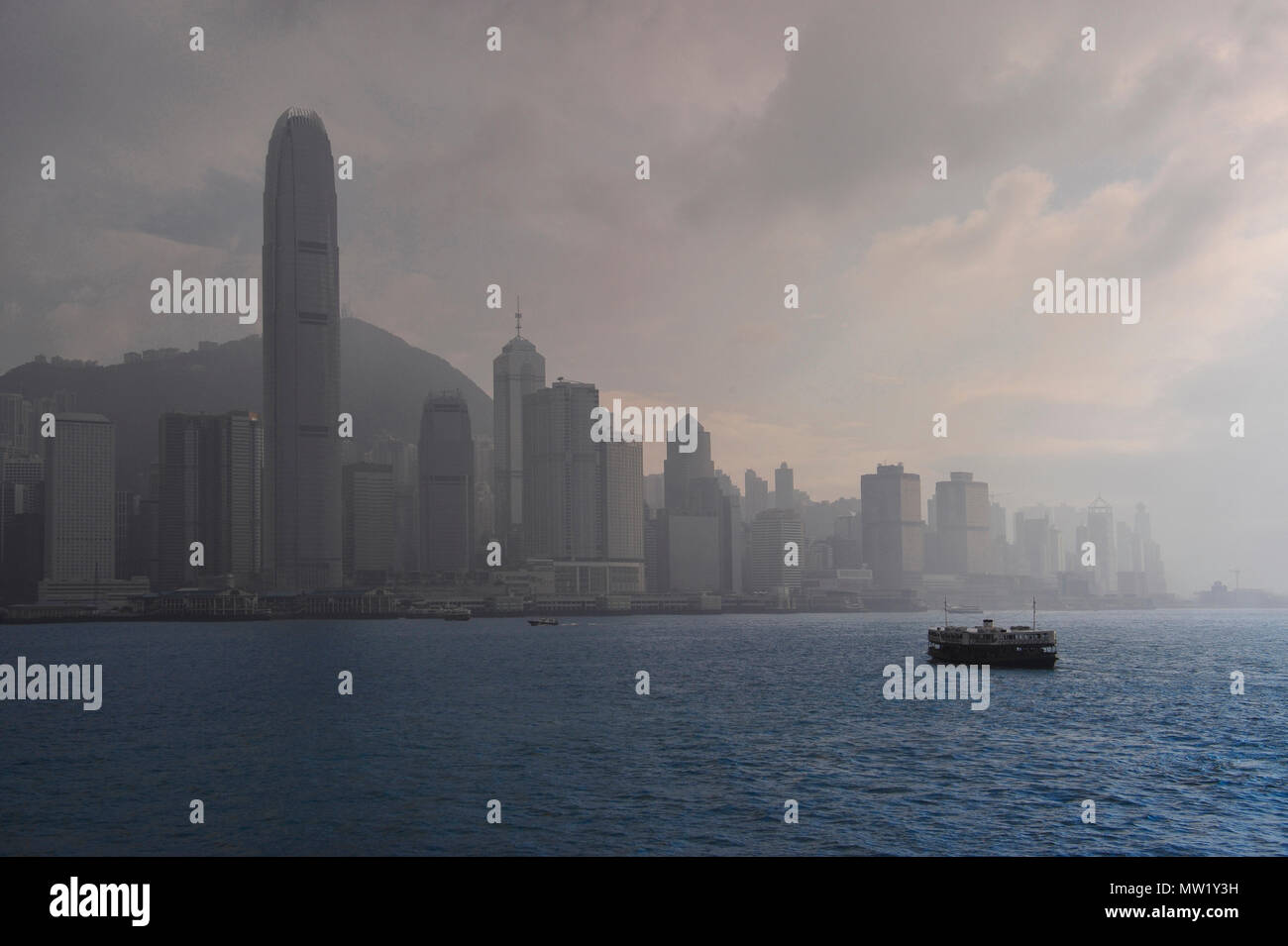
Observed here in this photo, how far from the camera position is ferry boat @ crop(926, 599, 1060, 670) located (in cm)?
10794

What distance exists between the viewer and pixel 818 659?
13688 cm

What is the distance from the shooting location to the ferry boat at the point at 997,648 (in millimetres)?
107938

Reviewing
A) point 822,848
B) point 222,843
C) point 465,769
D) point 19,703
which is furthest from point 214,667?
point 822,848

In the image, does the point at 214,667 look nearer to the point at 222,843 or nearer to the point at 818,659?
the point at 818,659

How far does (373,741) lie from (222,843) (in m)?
24.7

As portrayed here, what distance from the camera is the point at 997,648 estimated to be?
10775cm
